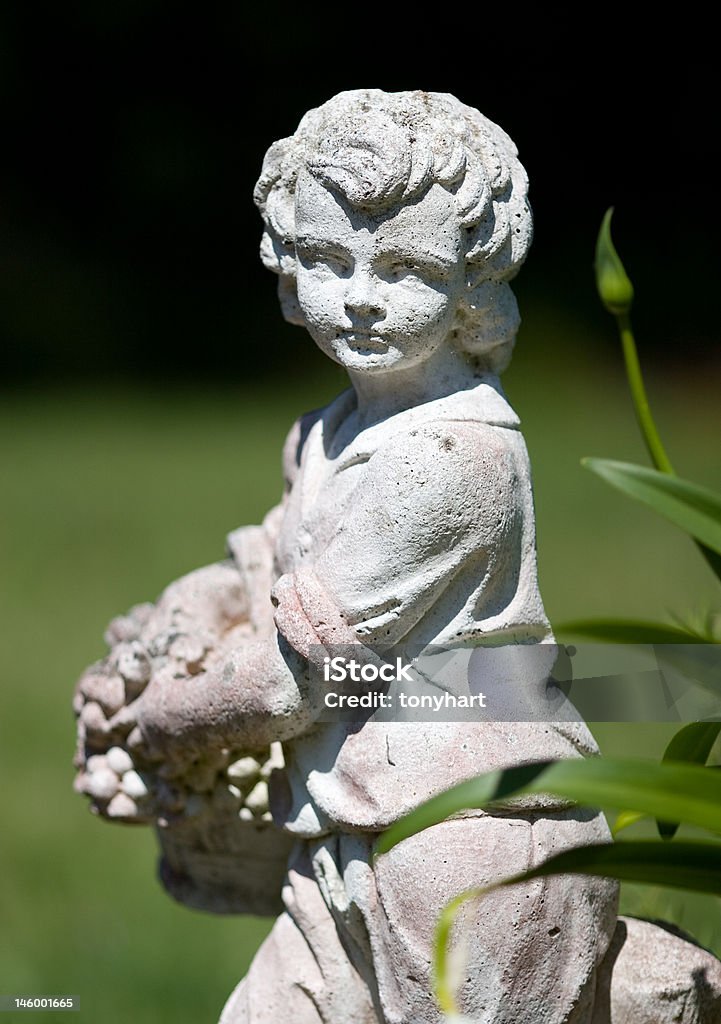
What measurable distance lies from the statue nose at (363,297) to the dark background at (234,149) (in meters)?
5.87

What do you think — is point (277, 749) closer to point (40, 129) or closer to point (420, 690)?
point (420, 690)

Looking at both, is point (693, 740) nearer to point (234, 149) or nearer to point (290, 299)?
point (290, 299)

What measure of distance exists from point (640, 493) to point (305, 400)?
17.7 feet

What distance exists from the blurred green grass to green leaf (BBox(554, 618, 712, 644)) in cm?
115

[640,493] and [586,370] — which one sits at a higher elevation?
[640,493]

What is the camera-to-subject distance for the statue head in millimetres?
1729

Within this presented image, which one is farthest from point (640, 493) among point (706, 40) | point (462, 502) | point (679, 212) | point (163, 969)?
point (706, 40)

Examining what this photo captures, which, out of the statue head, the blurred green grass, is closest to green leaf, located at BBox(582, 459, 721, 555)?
the statue head

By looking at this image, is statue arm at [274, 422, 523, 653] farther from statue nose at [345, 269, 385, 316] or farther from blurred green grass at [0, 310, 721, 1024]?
blurred green grass at [0, 310, 721, 1024]

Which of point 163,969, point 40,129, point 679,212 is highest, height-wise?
point 40,129

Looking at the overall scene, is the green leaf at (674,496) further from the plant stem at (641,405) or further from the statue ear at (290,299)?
the statue ear at (290,299)

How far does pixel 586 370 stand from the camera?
732cm

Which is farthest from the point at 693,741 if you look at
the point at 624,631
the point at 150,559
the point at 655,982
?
the point at 150,559

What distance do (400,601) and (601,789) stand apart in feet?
1.12
